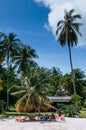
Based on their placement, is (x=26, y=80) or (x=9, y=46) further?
(x=9, y=46)

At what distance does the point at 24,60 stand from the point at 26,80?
45.7 ft

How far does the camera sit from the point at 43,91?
40938 mm

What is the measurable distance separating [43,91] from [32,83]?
280cm

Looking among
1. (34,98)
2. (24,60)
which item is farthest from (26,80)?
(24,60)

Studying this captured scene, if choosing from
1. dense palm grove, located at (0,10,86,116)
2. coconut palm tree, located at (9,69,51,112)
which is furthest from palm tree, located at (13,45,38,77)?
coconut palm tree, located at (9,69,51,112)

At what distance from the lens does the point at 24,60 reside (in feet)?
186

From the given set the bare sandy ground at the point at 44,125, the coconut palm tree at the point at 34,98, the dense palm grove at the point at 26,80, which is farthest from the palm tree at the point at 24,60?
the bare sandy ground at the point at 44,125

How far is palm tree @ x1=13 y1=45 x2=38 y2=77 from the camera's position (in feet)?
185

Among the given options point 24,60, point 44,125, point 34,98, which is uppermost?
point 24,60

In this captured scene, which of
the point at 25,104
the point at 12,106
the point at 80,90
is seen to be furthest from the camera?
the point at 80,90

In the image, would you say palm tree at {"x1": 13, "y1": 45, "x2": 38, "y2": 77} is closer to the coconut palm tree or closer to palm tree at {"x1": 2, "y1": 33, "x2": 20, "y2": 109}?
palm tree at {"x1": 2, "y1": 33, "x2": 20, "y2": 109}

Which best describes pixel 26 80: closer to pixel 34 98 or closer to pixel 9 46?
pixel 34 98

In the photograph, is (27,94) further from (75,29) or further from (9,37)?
(9,37)

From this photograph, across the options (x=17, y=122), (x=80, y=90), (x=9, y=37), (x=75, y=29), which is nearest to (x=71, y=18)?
(x=75, y=29)
